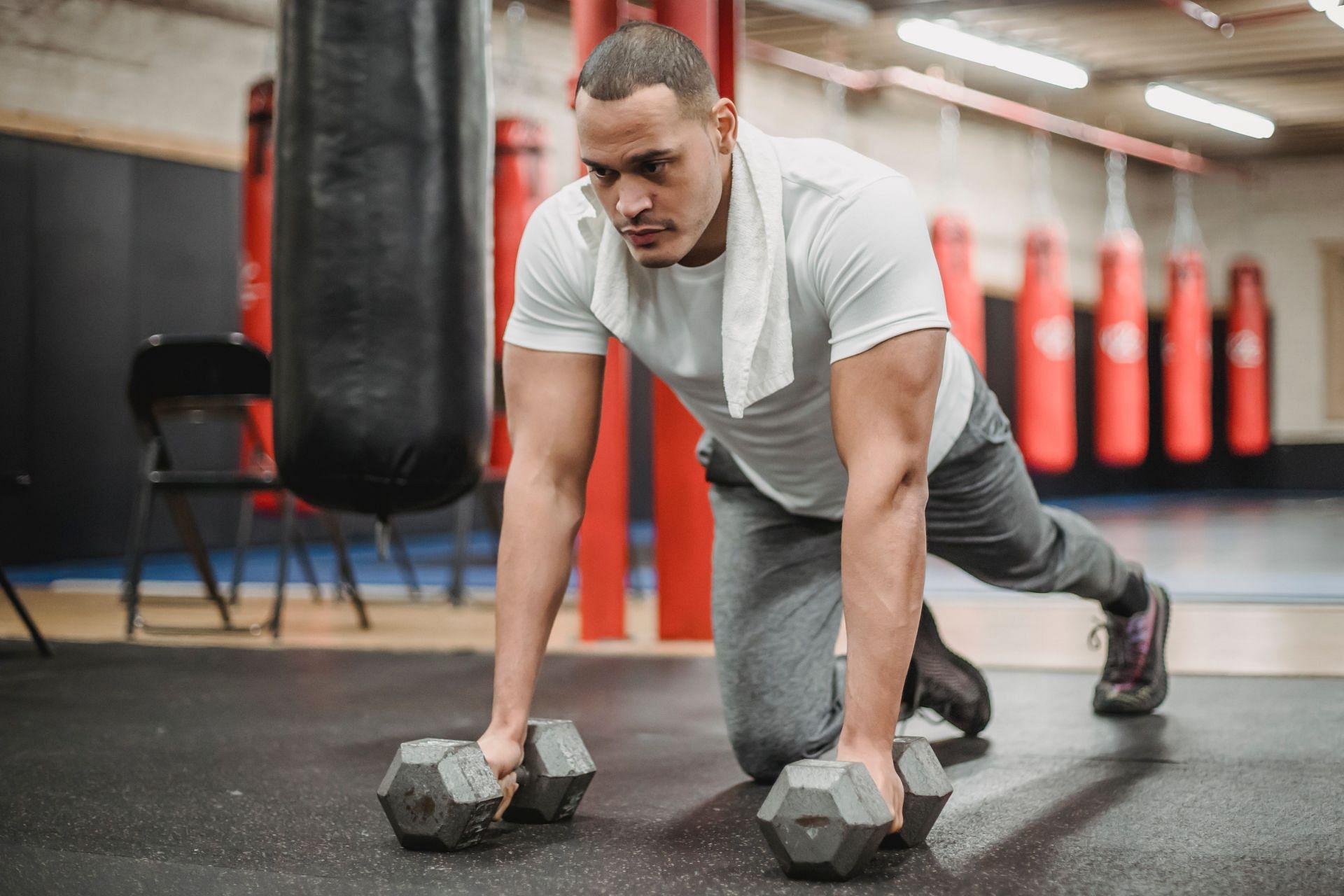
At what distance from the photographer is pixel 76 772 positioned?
2.08 meters

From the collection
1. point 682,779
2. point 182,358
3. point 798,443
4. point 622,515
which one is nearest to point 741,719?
point 682,779

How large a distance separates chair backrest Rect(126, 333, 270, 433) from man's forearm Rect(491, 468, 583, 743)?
7.81 ft

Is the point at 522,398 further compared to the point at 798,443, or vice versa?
the point at 798,443

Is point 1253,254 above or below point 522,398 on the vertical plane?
above

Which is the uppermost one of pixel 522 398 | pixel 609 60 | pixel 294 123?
pixel 294 123

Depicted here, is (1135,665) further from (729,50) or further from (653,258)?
(729,50)

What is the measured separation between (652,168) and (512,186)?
3.31 m

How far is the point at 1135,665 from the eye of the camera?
2.47 m

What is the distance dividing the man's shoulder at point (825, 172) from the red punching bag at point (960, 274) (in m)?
5.46

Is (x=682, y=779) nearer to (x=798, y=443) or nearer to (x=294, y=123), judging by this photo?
(x=798, y=443)

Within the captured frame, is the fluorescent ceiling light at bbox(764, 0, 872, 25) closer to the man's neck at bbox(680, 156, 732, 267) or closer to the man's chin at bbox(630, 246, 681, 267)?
the man's neck at bbox(680, 156, 732, 267)

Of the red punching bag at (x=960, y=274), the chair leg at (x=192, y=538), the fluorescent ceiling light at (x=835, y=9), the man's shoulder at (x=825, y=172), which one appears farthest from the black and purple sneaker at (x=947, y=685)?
the red punching bag at (x=960, y=274)

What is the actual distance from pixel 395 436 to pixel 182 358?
74.0 inches

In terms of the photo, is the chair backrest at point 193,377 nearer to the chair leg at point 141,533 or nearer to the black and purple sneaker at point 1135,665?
the chair leg at point 141,533
